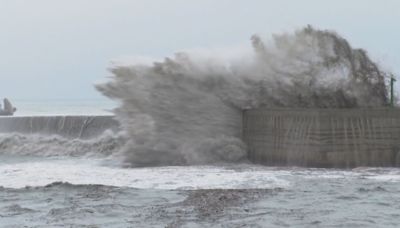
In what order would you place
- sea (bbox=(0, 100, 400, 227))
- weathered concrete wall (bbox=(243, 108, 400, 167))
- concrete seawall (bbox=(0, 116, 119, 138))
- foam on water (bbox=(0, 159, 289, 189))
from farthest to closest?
1. concrete seawall (bbox=(0, 116, 119, 138))
2. weathered concrete wall (bbox=(243, 108, 400, 167))
3. foam on water (bbox=(0, 159, 289, 189))
4. sea (bbox=(0, 100, 400, 227))

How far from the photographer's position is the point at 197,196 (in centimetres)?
1220

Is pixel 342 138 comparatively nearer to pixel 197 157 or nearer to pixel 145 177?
pixel 197 157

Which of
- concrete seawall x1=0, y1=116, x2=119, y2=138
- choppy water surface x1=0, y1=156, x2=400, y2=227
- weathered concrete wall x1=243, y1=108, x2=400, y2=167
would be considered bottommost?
choppy water surface x1=0, y1=156, x2=400, y2=227

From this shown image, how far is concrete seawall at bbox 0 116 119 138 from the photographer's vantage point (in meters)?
26.2

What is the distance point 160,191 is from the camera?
1303cm

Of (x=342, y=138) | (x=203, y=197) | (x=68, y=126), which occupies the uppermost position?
(x=68, y=126)

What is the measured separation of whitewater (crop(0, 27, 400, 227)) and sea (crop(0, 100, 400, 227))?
2 centimetres

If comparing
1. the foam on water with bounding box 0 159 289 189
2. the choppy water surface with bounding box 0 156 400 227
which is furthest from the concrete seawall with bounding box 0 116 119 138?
the choppy water surface with bounding box 0 156 400 227

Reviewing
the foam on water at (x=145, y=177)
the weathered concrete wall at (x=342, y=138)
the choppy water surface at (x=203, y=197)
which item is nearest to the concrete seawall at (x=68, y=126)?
the foam on water at (x=145, y=177)

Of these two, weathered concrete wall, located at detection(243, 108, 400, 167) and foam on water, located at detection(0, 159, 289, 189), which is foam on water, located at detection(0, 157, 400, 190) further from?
weathered concrete wall, located at detection(243, 108, 400, 167)

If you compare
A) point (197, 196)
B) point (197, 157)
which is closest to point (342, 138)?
point (197, 157)

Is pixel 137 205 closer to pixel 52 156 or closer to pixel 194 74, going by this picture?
pixel 194 74

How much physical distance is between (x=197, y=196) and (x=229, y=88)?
8506 mm

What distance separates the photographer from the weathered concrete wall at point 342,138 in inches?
691
